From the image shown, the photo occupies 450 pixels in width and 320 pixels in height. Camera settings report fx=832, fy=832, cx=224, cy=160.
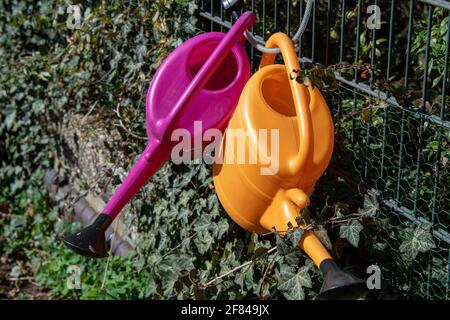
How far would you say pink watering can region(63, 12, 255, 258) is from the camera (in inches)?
105

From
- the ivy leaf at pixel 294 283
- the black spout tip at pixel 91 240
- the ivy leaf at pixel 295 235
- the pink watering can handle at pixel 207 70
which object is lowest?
the ivy leaf at pixel 294 283

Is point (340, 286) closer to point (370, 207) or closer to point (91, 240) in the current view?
point (370, 207)

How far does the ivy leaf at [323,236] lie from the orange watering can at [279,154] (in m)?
0.10

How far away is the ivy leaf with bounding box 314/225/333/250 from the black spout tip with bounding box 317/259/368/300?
0.27m

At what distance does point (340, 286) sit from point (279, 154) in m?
0.45

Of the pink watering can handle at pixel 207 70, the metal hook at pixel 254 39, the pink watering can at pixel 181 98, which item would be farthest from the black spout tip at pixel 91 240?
the metal hook at pixel 254 39

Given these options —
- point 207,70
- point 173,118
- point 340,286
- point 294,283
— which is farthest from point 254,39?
point 340,286

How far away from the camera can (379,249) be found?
2.78m

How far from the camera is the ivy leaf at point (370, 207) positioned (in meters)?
2.72

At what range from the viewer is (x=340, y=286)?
89.3 inches

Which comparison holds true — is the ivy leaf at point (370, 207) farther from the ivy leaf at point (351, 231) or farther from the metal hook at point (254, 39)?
the metal hook at point (254, 39)

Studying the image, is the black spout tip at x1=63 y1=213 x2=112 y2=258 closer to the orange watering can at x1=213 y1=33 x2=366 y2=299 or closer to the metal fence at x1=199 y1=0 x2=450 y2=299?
the orange watering can at x1=213 y1=33 x2=366 y2=299

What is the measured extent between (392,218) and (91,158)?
2074 mm
